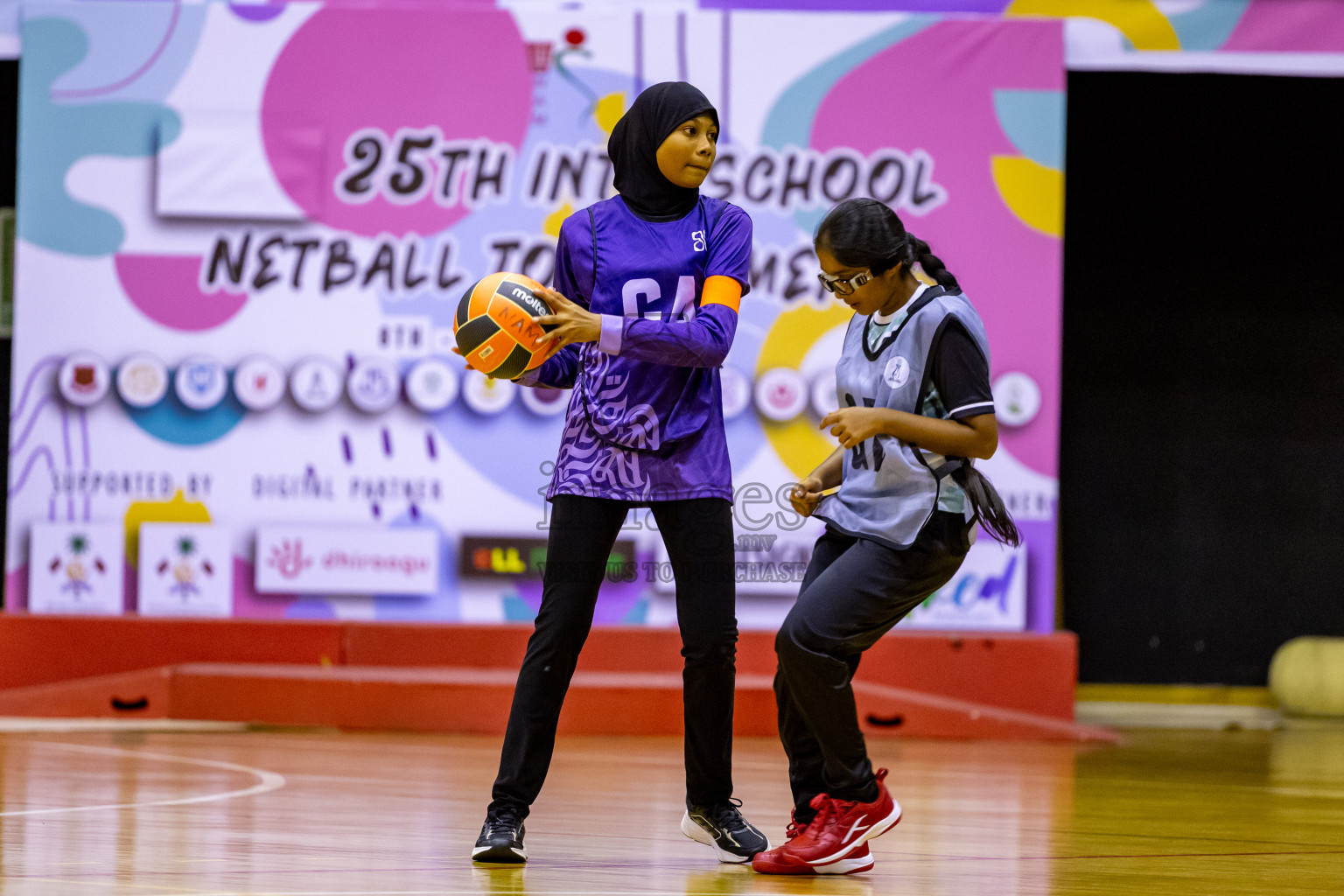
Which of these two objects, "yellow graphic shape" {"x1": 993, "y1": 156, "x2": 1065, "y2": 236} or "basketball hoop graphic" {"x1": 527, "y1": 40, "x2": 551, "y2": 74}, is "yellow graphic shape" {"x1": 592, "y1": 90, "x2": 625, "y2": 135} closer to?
"basketball hoop graphic" {"x1": 527, "y1": 40, "x2": 551, "y2": 74}

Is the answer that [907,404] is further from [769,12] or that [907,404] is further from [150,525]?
[150,525]

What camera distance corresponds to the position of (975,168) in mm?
5836

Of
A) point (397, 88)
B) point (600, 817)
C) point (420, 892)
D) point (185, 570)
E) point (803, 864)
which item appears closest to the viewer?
point (420, 892)

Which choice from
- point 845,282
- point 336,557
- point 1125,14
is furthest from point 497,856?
point 1125,14

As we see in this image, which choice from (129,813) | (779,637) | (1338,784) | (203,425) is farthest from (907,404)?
(203,425)

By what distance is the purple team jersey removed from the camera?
266cm

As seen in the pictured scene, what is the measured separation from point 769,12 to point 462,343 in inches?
144

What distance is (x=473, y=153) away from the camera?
5871 millimetres

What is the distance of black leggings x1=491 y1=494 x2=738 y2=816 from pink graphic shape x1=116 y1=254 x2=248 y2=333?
3595 mm

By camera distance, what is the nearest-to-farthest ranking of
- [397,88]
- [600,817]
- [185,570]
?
[600,817] → [185,570] → [397,88]

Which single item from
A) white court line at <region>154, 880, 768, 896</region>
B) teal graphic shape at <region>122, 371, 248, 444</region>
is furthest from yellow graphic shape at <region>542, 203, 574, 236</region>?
white court line at <region>154, 880, 768, 896</region>

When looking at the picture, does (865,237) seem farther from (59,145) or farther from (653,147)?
(59,145)

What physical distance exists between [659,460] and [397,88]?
3696 mm

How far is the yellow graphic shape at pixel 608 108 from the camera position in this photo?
581cm
